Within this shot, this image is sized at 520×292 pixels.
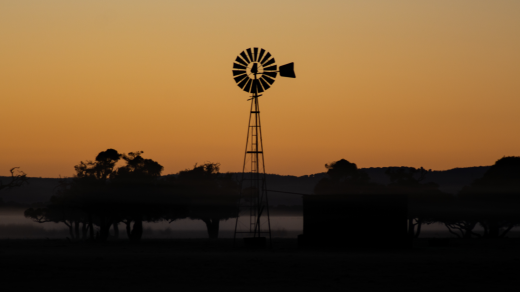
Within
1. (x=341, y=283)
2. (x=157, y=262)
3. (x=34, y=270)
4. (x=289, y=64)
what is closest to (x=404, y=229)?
(x=289, y=64)

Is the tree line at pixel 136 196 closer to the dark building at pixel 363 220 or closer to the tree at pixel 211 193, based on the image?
the tree at pixel 211 193

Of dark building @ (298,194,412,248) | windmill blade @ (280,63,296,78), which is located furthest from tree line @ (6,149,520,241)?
windmill blade @ (280,63,296,78)

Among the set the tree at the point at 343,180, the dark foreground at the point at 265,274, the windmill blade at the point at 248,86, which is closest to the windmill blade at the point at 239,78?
the windmill blade at the point at 248,86

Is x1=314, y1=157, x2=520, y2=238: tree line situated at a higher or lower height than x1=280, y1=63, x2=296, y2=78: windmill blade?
lower

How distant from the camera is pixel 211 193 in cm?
8619

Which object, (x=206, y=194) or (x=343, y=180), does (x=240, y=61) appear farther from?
(x=343, y=180)

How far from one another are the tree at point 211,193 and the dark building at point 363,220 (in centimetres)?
3833

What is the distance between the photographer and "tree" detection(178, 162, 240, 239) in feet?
280

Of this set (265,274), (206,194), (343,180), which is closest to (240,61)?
(265,274)

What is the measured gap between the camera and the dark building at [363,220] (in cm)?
4584

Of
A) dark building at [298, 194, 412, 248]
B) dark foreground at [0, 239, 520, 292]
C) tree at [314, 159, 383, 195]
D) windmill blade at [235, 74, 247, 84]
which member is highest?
windmill blade at [235, 74, 247, 84]

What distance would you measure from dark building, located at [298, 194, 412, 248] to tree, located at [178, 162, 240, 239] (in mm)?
38333

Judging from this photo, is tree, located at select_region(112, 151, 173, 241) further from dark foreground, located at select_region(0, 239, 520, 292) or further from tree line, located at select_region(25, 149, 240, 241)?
dark foreground, located at select_region(0, 239, 520, 292)

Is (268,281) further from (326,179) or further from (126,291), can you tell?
(326,179)
